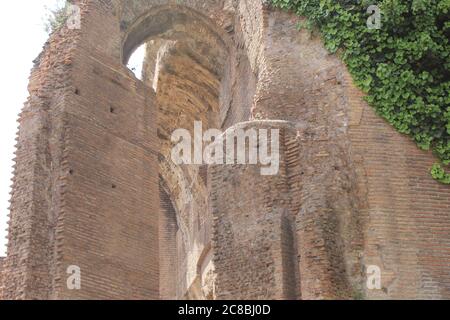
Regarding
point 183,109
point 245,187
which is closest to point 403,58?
point 245,187

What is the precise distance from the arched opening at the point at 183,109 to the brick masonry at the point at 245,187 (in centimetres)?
70

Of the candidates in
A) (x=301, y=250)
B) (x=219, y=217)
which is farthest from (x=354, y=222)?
(x=219, y=217)

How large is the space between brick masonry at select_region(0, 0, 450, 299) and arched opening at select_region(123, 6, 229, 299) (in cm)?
70

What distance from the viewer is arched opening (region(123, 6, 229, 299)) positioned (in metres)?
15.7

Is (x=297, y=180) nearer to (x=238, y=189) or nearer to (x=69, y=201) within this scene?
(x=238, y=189)

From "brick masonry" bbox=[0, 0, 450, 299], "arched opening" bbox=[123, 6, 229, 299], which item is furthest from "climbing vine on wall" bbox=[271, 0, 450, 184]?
"arched opening" bbox=[123, 6, 229, 299]

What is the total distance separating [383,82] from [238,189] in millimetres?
2315

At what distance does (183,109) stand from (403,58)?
20.1 feet

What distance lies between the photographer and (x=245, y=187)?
38.7 feet

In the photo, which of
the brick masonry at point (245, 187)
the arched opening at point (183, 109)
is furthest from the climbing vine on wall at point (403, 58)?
the arched opening at point (183, 109)

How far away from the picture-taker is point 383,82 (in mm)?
12383

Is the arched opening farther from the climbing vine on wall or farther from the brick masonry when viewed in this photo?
the climbing vine on wall

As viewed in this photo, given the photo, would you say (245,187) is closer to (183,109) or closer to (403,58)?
(403,58)
